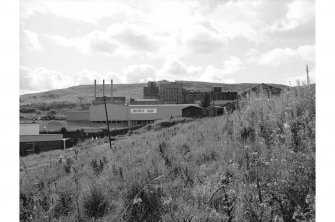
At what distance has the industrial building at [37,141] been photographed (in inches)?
1613

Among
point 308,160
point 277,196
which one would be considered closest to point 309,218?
point 277,196

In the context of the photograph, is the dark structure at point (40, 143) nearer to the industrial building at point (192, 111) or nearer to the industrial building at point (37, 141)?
the industrial building at point (37, 141)

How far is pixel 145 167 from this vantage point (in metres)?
4.81

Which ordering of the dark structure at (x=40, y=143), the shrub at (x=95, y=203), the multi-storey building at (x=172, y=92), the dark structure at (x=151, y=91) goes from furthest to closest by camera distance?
the dark structure at (x=151, y=91) < the multi-storey building at (x=172, y=92) < the dark structure at (x=40, y=143) < the shrub at (x=95, y=203)

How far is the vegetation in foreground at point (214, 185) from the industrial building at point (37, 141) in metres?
38.7

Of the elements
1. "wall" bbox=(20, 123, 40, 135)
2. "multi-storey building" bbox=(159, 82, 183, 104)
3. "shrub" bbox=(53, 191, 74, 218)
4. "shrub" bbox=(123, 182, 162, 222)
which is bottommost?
"wall" bbox=(20, 123, 40, 135)

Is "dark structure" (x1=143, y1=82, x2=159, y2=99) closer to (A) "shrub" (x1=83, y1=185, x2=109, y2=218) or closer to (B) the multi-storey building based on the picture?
(B) the multi-storey building

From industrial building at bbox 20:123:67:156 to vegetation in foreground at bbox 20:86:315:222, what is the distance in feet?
127

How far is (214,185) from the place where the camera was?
147 inches

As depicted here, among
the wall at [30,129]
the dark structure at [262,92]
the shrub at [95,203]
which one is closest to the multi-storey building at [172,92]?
the wall at [30,129]

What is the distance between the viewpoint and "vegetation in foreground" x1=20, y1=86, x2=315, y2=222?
2.92 meters

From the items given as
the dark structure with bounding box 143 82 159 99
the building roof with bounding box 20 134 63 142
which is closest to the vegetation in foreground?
the building roof with bounding box 20 134 63 142

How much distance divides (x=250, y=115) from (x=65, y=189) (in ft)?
12.5

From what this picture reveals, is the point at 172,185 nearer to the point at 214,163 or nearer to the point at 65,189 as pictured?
the point at 214,163
